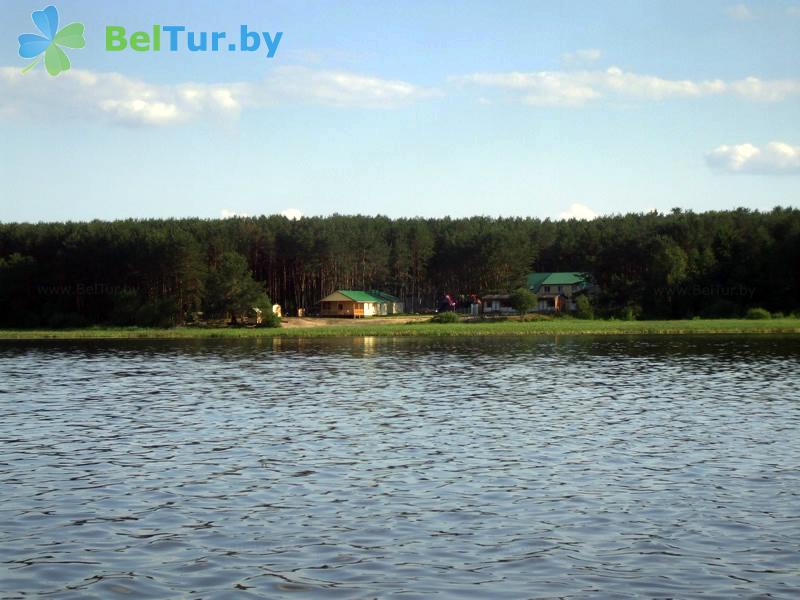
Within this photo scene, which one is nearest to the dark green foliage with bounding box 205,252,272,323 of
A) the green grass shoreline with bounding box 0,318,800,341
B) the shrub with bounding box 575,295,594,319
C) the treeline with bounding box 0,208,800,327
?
the treeline with bounding box 0,208,800,327

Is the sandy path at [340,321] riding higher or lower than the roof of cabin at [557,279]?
lower

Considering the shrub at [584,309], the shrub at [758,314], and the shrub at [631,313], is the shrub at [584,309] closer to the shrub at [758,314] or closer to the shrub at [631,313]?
the shrub at [631,313]

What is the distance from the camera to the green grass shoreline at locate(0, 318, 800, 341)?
9744 cm

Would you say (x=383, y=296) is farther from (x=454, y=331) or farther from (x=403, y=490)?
(x=403, y=490)

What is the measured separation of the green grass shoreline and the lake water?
53.5 metres

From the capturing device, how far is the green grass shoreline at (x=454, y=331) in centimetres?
9744

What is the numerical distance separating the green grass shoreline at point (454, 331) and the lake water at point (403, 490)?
176 ft

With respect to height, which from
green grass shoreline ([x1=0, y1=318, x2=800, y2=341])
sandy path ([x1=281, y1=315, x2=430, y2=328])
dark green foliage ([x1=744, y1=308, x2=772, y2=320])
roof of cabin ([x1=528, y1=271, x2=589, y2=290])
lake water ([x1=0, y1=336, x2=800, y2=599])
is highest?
roof of cabin ([x1=528, y1=271, x2=589, y2=290])

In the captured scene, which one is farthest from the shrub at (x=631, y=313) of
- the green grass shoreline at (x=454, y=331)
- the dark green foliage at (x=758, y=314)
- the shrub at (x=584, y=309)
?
the dark green foliage at (x=758, y=314)

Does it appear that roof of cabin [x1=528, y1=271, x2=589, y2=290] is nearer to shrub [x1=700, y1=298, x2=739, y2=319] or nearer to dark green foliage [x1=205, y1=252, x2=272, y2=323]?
shrub [x1=700, y1=298, x2=739, y2=319]

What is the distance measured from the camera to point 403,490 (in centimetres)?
2070

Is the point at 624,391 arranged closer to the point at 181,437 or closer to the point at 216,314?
the point at 181,437

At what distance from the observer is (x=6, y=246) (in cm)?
13812

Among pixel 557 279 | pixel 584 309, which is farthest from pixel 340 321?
pixel 557 279
